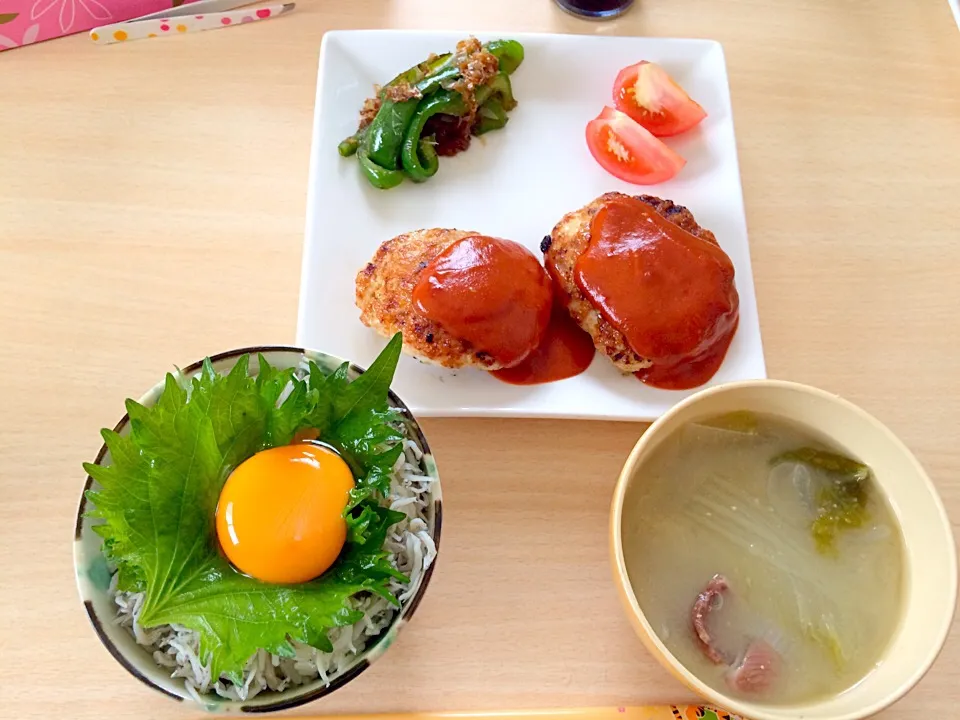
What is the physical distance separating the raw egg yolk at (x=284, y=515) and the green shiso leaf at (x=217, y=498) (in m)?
0.02

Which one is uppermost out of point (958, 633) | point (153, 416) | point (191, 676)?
point (153, 416)

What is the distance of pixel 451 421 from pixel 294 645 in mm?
548

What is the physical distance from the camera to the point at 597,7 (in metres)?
2.04

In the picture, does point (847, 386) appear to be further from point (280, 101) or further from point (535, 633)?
point (280, 101)

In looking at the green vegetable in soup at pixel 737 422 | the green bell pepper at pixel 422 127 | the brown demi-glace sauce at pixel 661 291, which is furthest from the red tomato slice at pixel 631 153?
the green vegetable in soup at pixel 737 422

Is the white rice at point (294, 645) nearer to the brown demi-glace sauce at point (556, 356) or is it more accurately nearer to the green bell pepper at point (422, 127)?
the brown demi-glace sauce at point (556, 356)

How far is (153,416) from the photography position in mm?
1157

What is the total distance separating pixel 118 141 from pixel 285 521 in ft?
3.83

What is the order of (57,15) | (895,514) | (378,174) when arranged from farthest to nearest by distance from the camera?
1. (57,15)
2. (378,174)
3. (895,514)

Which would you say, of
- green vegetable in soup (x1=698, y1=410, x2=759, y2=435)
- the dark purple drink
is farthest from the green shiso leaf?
the dark purple drink

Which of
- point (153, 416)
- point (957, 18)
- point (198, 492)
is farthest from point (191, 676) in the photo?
point (957, 18)

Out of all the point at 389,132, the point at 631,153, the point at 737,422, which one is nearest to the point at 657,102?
the point at 631,153

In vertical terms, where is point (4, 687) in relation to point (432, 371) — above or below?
below

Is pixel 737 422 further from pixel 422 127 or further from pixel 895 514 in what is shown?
pixel 422 127
